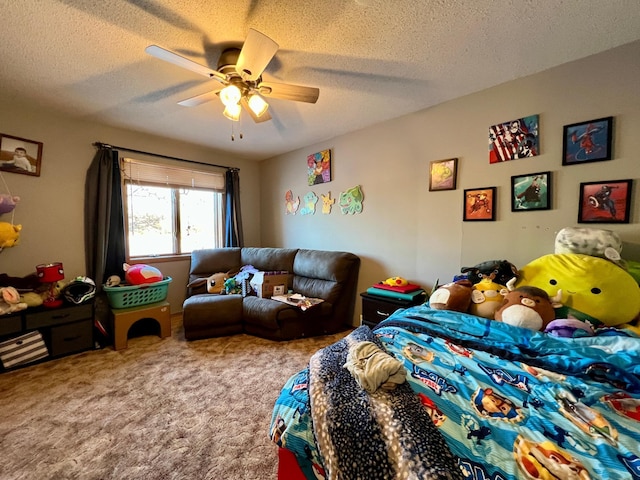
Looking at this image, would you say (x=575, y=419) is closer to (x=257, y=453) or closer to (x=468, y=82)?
(x=257, y=453)

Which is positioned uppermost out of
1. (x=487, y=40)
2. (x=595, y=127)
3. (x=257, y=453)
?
(x=487, y=40)

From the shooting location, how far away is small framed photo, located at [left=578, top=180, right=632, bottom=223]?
5.48ft

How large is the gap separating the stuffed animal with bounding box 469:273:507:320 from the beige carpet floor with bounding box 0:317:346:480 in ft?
Answer: 4.86

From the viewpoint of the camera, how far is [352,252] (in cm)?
328

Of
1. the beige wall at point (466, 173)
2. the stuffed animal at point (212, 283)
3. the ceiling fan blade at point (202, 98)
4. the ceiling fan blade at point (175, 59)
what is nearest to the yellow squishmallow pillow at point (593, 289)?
the beige wall at point (466, 173)

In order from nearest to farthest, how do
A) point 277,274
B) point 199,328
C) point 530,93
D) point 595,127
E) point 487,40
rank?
point 487,40
point 595,127
point 530,93
point 199,328
point 277,274

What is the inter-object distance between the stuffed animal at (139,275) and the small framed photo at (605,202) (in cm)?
388

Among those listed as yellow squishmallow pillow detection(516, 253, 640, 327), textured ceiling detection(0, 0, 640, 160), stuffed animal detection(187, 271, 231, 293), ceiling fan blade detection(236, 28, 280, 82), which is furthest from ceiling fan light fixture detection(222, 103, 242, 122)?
yellow squishmallow pillow detection(516, 253, 640, 327)

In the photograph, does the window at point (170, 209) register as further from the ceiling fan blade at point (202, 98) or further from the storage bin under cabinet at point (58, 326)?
the ceiling fan blade at point (202, 98)

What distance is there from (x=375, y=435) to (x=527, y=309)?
123cm

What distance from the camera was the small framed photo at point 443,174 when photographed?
2.39 meters

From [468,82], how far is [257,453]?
2.93 meters

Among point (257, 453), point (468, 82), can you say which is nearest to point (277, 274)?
point (257, 453)

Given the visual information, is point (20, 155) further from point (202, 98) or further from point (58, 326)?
point (202, 98)
